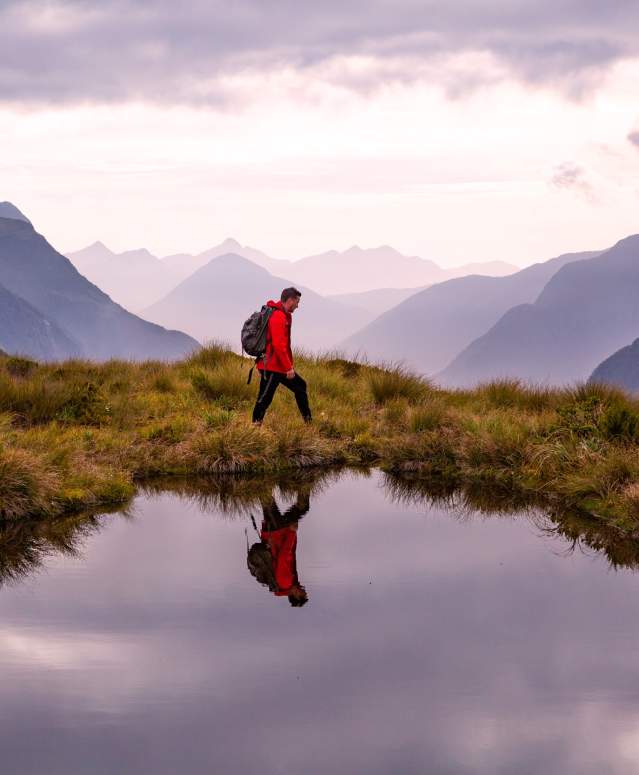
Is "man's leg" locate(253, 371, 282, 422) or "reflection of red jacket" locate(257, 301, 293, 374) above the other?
"reflection of red jacket" locate(257, 301, 293, 374)

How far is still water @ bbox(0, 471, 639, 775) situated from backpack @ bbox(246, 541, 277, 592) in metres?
0.11

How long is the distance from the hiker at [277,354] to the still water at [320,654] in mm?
4707

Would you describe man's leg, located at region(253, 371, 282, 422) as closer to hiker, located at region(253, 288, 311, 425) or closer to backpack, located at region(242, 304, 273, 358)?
hiker, located at region(253, 288, 311, 425)

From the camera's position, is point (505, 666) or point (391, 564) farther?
point (391, 564)

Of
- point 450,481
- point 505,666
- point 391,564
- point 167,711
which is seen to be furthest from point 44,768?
point 450,481

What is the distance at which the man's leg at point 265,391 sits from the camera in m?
14.9

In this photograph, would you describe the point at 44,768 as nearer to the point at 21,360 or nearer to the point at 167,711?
the point at 167,711

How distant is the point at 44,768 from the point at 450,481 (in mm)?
9081

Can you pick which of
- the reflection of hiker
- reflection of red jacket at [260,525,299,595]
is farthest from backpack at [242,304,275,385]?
reflection of red jacket at [260,525,299,595]

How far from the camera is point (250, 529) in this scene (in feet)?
34.0

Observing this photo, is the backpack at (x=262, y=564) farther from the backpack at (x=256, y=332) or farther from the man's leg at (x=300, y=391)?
the man's leg at (x=300, y=391)

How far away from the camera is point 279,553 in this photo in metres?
9.30

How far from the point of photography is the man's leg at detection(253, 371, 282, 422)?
1491 cm

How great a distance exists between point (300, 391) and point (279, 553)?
6.30 meters
